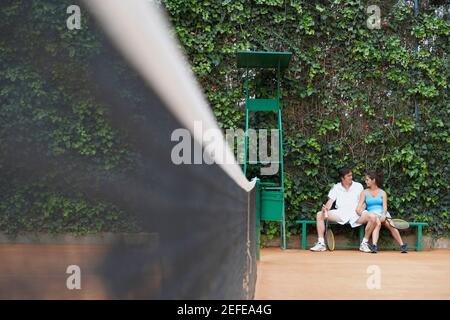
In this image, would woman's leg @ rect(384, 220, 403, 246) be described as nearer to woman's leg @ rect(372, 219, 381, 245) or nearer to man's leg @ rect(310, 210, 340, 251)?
woman's leg @ rect(372, 219, 381, 245)

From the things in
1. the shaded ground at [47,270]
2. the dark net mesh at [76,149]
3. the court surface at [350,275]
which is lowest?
the court surface at [350,275]

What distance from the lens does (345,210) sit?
671 centimetres

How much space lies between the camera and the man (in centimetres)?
660

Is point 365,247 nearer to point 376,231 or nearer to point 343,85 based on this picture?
point 376,231

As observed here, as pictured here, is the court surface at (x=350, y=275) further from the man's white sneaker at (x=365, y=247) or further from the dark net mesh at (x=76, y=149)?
the dark net mesh at (x=76, y=149)

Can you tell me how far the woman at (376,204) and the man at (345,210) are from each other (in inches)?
2.6

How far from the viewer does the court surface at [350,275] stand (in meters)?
3.86

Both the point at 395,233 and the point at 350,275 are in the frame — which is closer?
the point at 350,275

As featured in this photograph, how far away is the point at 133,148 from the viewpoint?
1.83 feet

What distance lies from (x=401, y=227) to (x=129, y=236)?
250 inches

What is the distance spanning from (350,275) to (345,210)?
2064 mm

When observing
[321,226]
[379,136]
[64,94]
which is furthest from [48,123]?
[379,136]

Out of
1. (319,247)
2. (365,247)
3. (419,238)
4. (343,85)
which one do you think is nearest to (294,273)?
(319,247)

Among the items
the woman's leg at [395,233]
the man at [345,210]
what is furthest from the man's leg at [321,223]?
the woman's leg at [395,233]
